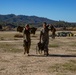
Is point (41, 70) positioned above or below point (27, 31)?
below

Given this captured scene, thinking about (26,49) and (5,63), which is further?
(26,49)

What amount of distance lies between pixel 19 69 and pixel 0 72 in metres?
A: 1.08

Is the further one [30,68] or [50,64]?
[50,64]

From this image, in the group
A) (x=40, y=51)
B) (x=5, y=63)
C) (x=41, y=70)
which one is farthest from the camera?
(x=40, y=51)

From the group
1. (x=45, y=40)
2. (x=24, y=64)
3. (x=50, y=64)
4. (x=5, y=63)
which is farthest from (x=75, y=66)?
(x=45, y=40)

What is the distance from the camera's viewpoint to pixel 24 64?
15438 millimetres

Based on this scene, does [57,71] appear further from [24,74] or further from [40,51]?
[40,51]

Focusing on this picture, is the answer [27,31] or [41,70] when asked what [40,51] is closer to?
[27,31]

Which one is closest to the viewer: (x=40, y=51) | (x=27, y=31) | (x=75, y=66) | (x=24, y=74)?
(x=24, y=74)

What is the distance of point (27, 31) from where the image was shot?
19.7m

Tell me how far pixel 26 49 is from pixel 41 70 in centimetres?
648

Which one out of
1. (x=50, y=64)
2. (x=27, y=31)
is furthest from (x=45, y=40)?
(x=50, y=64)

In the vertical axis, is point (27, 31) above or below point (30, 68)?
above

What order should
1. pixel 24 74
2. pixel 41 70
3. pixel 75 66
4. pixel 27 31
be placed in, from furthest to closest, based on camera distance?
pixel 27 31, pixel 75 66, pixel 41 70, pixel 24 74
